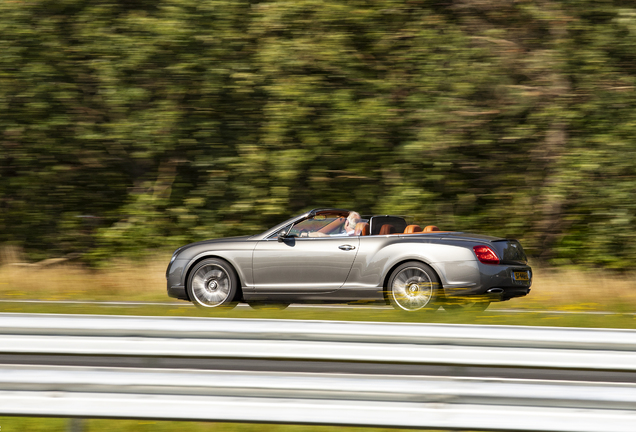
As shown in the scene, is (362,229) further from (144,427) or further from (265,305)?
(144,427)

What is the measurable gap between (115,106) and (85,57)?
1.24m

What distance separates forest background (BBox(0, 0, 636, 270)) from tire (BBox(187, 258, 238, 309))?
225 inches

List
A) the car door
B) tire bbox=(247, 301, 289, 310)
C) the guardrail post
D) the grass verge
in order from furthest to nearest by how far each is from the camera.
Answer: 1. tire bbox=(247, 301, 289, 310)
2. the car door
3. the grass verge
4. the guardrail post

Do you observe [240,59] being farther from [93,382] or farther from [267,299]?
[93,382]

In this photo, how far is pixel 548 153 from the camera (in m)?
15.3

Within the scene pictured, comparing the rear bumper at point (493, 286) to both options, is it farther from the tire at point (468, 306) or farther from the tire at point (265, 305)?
the tire at point (265, 305)

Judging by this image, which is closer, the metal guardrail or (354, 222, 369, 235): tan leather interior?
the metal guardrail

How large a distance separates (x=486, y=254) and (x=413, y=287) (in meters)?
0.89

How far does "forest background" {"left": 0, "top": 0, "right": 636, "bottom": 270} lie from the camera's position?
14.7 m

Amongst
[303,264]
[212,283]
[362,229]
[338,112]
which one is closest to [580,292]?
[362,229]

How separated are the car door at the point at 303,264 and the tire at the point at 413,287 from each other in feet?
1.89

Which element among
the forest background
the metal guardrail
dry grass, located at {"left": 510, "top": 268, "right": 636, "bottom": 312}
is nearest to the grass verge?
the metal guardrail

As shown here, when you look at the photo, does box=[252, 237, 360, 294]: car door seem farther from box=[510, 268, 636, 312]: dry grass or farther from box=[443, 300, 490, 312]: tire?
box=[510, 268, 636, 312]: dry grass

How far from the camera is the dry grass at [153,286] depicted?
11.2m
